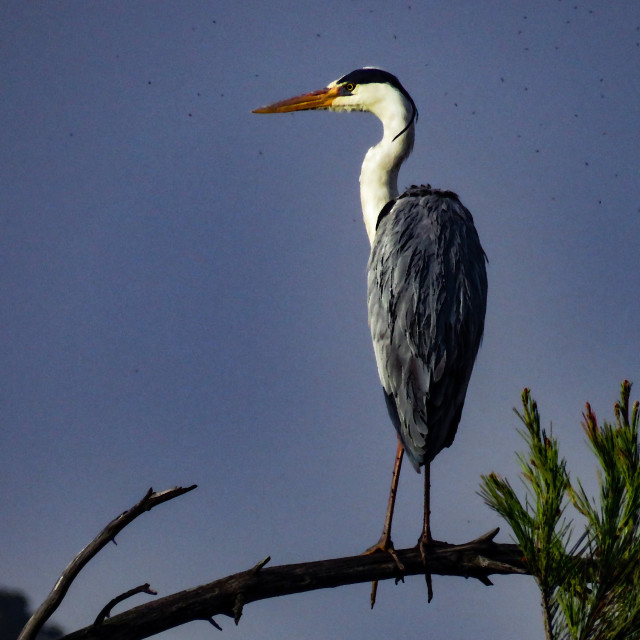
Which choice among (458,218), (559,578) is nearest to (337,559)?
(559,578)

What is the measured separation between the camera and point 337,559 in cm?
356

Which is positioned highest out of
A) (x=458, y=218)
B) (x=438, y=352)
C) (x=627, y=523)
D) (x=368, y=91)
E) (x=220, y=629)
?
(x=368, y=91)

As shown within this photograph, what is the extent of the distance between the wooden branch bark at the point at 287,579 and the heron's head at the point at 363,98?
9.64ft

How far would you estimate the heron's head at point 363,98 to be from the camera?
6.02 m

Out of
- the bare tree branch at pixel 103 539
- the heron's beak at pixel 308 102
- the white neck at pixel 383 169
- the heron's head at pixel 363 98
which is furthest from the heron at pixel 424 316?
the heron's beak at pixel 308 102

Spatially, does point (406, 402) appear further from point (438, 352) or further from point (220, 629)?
point (220, 629)

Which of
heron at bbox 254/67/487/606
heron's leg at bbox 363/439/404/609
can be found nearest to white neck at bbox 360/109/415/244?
heron at bbox 254/67/487/606

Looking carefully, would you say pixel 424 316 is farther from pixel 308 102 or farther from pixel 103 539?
pixel 308 102

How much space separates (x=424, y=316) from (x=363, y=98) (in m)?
2.35

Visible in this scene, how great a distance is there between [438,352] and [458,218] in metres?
0.93

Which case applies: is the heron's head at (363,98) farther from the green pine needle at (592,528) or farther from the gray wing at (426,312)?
the green pine needle at (592,528)

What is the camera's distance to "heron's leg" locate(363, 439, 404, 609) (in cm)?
394

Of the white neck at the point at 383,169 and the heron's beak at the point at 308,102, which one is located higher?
the heron's beak at the point at 308,102

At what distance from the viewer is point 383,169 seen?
580 cm
